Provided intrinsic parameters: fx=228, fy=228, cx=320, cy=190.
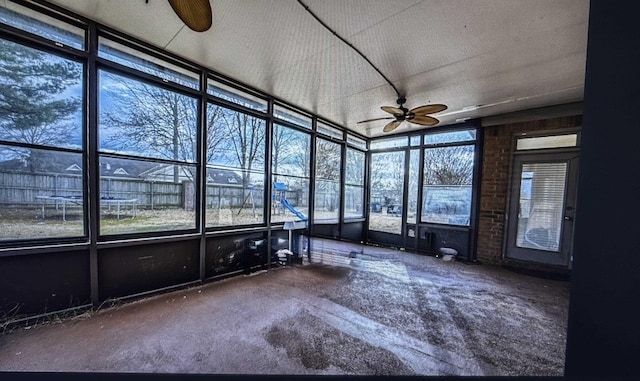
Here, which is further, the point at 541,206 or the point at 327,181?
the point at 327,181

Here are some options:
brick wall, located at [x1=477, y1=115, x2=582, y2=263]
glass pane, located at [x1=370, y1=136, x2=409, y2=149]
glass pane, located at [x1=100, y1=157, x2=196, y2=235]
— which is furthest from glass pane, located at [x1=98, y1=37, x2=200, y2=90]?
brick wall, located at [x1=477, y1=115, x2=582, y2=263]

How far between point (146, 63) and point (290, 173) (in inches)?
100

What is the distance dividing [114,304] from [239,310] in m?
1.35

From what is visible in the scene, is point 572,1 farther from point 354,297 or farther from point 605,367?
point 354,297

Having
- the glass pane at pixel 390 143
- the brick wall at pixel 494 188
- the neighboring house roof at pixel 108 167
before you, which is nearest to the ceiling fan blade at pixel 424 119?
the brick wall at pixel 494 188

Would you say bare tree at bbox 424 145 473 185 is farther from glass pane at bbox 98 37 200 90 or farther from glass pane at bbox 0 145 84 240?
glass pane at bbox 0 145 84 240

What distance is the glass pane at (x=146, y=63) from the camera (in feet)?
8.03

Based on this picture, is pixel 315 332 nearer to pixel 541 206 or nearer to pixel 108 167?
pixel 108 167

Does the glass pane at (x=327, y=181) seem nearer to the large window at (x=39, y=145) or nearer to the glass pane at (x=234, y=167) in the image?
the glass pane at (x=234, y=167)

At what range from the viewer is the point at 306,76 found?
323cm

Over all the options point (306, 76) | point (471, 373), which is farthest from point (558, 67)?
point (471, 373)

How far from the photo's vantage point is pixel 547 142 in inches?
160

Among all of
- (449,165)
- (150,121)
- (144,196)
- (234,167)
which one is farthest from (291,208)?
(449,165)

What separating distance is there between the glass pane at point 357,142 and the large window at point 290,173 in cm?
147
